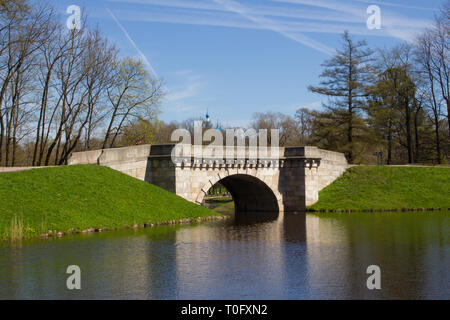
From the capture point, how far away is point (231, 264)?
1575 centimetres

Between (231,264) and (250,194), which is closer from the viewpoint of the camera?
(231,264)

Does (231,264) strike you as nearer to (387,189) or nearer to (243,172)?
(243,172)

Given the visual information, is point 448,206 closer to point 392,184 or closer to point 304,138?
point 392,184

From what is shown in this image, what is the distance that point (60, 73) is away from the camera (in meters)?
36.0

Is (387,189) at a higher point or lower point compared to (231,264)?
higher

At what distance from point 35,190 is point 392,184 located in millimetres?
27095

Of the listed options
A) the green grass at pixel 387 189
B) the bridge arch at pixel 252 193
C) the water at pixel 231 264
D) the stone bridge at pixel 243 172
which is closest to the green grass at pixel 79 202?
the water at pixel 231 264

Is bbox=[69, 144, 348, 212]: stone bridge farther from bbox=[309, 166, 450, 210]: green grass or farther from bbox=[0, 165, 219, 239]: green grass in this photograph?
bbox=[0, 165, 219, 239]: green grass

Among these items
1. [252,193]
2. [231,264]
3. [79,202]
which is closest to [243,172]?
[252,193]

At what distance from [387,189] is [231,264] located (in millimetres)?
26755

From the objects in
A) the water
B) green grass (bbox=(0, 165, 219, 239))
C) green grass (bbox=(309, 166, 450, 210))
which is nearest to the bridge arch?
green grass (bbox=(309, 166, 450, 210))

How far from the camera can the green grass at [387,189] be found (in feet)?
123

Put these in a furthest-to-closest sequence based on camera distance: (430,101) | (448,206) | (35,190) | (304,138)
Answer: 1. (304,138)
2. (430,101)
3. (448,206)
4. (35,190)

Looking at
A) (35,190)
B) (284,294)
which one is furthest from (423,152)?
(284,294)
